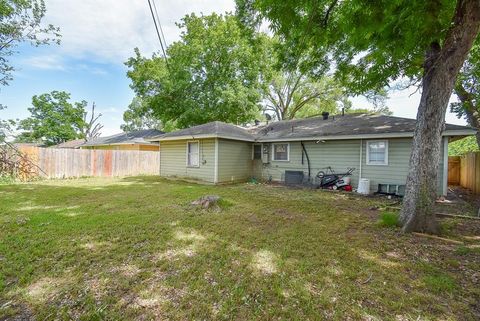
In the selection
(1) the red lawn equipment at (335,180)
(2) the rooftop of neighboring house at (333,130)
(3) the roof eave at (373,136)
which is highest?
(2) the rooftop of neighboring house at (333,130)

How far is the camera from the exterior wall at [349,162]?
8.45 m

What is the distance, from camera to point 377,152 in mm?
9047

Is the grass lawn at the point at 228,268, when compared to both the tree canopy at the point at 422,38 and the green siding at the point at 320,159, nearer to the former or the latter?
the tree canopy at the point at 422,38

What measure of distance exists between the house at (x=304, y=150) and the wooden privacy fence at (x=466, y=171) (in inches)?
121

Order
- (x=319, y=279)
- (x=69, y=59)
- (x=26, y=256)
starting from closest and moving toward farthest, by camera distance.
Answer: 1. (x=319, y=279)
2. (x=26, y=256)
3. (x=69, y=59)

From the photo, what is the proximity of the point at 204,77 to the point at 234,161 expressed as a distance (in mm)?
10664

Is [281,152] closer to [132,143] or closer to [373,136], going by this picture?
[373,136]

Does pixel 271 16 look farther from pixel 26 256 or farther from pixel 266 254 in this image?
pixel 26 256

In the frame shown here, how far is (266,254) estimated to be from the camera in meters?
3.46

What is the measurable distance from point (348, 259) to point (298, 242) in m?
0.83

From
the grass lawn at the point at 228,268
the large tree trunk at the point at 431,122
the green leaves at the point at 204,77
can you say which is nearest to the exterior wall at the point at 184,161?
the grass lawn at the point at 228,268

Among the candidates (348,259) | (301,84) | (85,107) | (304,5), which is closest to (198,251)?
(348,259)

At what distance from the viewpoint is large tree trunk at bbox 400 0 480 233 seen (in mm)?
4184

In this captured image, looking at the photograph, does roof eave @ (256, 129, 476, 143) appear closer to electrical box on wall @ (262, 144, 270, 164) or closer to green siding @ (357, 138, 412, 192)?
green siding @ (357, 138, 412, 192)
